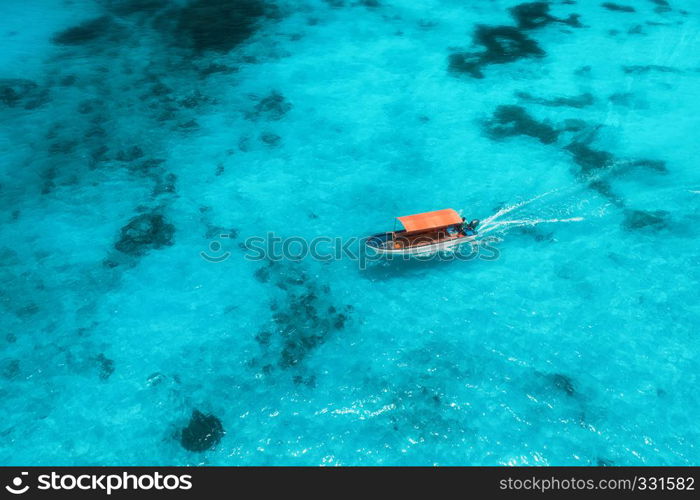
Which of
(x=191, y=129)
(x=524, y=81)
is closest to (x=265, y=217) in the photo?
(x=191, y=129)

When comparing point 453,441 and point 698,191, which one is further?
point 698,191

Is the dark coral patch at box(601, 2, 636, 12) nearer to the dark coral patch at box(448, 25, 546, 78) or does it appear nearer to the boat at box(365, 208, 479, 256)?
the dark coral patch at box(448, 25, 546, 78)

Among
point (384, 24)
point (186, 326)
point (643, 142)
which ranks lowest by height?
point (186, 326)

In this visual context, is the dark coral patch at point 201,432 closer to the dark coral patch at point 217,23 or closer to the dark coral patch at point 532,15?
the dark coral patch at point 217,23

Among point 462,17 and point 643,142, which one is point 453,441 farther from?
point 462,17

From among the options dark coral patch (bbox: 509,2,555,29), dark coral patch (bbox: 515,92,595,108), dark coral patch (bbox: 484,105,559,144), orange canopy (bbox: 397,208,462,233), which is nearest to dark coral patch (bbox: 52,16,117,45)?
dark coral patch (bbox: 484,105,559,144)

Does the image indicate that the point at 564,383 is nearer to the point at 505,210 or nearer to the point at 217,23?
the point at 505,210

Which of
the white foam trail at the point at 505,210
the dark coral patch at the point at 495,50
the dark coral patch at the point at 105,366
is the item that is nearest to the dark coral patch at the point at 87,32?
the dark coral patch at the point at 495,50
